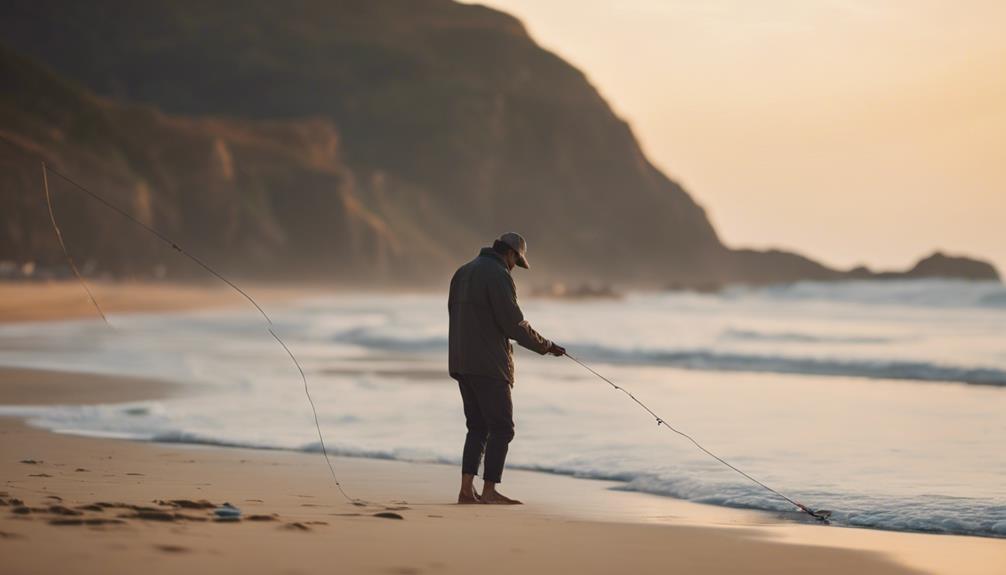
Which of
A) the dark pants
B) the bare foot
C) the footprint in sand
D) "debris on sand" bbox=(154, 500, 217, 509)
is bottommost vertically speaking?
the footprint in sand

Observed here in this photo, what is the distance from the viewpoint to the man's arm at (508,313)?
7594 millimetres

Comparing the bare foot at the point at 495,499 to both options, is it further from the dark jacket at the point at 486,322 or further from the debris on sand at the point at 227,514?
the debris on sand at the point at 227,514

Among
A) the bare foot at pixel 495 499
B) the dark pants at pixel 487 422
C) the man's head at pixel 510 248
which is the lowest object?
the bare foot at pixel 495 499

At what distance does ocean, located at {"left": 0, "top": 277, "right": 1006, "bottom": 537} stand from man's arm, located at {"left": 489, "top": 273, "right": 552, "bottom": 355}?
4.81 feet

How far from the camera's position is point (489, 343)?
769cm

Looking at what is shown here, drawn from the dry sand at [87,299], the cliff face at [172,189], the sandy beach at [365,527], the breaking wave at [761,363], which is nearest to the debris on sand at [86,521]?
the sandy beach at [365,527]

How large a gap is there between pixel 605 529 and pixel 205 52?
17283cm

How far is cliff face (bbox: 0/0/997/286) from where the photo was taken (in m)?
104

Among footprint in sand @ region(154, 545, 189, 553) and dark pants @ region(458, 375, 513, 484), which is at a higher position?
dark pants @ region(458, 375, 513, 484)

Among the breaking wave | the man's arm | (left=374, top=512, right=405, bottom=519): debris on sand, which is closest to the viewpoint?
(left=374, top=512, right=405, bottom=519): debris on sand

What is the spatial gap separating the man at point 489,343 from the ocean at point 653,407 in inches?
37.0

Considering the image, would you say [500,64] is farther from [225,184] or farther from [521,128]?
[225,184]

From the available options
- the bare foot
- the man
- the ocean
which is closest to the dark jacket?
the man

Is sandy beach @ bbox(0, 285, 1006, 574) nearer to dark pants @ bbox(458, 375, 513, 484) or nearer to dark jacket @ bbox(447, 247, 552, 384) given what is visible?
dark pants @ bbox(458, 375, 513, 484)
